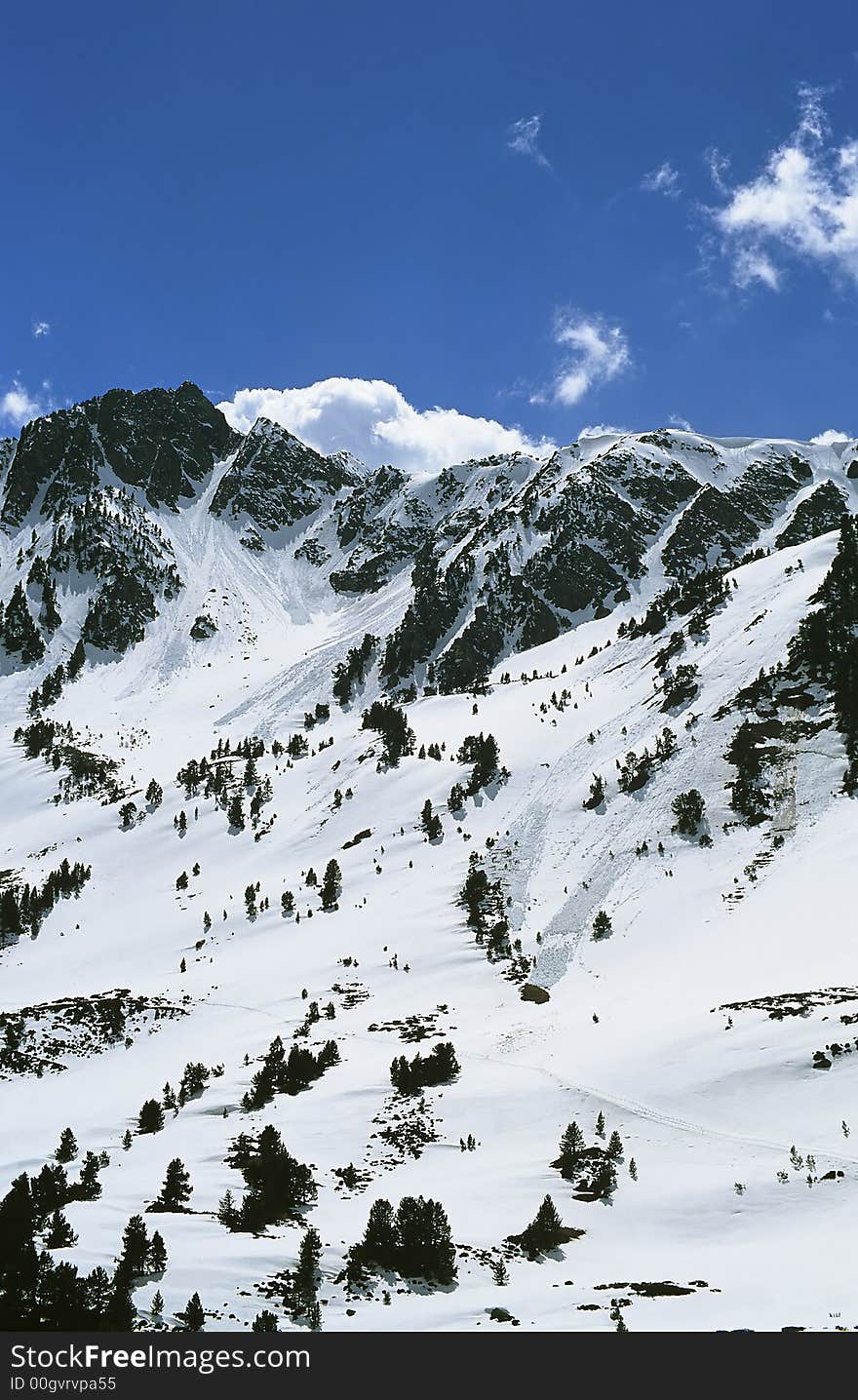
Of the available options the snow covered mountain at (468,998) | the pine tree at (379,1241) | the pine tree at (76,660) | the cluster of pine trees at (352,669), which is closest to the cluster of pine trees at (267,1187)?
the snow covered mountain at (468,998)

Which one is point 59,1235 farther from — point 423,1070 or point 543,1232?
point 423,1070

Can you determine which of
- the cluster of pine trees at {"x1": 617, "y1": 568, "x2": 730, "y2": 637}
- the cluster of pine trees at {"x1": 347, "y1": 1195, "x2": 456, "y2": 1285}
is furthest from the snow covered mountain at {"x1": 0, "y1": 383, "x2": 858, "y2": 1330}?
the cluster of pine trees at {"x1": 617, "y1": 568, "x2": 730, "y2": 637}

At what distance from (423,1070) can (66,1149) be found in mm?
13733

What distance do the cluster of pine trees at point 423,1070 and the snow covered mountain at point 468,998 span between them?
0.15 meters

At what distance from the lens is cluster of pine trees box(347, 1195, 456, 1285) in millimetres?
17938

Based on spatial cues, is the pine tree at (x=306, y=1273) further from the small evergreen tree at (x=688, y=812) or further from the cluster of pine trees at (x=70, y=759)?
the cluster of pine trees at (x=70, y=759)

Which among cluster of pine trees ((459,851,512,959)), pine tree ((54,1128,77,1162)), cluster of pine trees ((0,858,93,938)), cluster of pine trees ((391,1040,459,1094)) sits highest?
cluster of pine trees ((0,858,93,938))

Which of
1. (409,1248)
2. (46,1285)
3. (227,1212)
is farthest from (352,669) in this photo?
(46,1285)

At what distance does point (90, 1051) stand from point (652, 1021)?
3103cm

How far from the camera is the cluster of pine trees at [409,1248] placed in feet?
58.9

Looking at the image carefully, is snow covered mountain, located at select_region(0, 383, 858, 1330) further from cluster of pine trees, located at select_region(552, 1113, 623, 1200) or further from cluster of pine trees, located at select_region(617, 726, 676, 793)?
cluster of pine trees, located at select_region(617, 726, 676, 793)

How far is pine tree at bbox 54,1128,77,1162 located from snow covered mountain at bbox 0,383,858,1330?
0.96 ft

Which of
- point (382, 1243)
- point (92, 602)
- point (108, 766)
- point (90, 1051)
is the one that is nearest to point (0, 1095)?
point (90, 1051)

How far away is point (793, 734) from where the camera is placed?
57.5m
